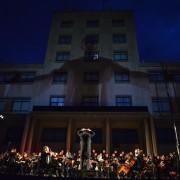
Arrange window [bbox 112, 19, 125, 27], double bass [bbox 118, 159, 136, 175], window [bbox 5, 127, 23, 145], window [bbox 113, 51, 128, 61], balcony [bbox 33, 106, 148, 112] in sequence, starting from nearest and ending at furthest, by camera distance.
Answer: double bass [bbox 118, 159, 136, 175], balcony [bbox 33, 106, 148, 112], window [bbox 5, 127, 23, 145], window [bbox 113, 51, 128, 61], window [bbox 112, 19, 125, 27]

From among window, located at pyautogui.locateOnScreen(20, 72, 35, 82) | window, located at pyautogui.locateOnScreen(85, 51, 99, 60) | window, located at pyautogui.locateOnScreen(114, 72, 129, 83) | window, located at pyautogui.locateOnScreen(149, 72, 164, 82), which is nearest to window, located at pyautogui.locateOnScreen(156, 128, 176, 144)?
window, located at pyautogui.locateOnScreen(149, 72, 164, 82)

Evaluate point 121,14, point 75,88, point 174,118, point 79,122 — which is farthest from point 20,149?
point 121,14

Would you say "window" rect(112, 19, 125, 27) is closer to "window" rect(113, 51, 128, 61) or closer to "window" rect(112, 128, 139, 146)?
"window" rect(113, 51, 128, 61)

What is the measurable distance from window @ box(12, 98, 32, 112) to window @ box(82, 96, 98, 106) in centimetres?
611

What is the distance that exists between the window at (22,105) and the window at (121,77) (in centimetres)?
1048

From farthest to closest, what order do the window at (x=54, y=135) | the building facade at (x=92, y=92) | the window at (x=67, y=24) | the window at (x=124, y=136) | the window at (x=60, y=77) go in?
1. the window at (x=67, y=24)
2. the window at (x=60, y=77)
3. the window at (x=54, y=135)
4. the window at (x=124, y=136)
5. the building facade at (x=92, y=92)

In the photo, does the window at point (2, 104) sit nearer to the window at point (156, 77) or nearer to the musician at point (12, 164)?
the musician at point (12, 164)

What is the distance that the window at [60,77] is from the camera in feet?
89.5

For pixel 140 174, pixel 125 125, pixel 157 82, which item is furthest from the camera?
pixel 157 82

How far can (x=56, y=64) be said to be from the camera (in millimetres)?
28719

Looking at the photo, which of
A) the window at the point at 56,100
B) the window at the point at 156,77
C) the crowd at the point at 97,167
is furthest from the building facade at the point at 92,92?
the crowd at the point at 97,167

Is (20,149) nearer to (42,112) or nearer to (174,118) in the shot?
(42,112)

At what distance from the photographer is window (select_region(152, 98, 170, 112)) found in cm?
2446

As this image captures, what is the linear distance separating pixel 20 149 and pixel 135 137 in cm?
1131
